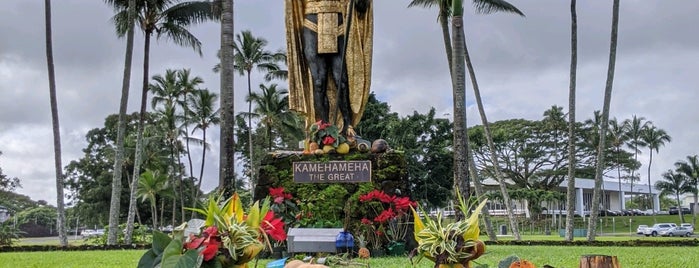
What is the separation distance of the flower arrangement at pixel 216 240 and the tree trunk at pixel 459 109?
10615 millimetres

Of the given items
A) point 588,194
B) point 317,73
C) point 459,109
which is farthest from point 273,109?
point 588,194

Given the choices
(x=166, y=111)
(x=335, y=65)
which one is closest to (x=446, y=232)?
(x=335, y=65)

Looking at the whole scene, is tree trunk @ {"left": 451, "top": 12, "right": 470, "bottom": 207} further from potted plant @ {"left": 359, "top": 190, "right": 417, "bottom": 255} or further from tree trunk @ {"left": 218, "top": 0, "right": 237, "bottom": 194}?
potted plant @ {"left": 359, "top": 190, "right": 417, "bottom": 255}

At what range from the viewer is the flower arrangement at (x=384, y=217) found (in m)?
7.23

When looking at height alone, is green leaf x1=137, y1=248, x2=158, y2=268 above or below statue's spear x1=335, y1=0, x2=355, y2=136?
below

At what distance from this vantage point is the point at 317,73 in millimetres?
8414

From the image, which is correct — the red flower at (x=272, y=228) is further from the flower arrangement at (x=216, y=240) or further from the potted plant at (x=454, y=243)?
the potted plant at (x=454, y=243)

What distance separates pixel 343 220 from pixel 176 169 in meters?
31.4

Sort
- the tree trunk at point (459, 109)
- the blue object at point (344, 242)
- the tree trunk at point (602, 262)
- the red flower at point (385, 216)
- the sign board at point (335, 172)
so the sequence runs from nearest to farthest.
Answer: the tree trunk at point (602, 262) < the blue object at point (344, 242) < the red flower at point (385, 216) < the sign board at point (335, 172) < the tree trunk at point (459, 109)

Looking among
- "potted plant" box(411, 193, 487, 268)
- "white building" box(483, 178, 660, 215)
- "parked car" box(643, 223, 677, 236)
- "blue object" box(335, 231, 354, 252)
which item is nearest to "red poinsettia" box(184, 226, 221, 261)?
"potted plant" box(411, 193, 487, 268)

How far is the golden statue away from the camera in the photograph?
8227 mm

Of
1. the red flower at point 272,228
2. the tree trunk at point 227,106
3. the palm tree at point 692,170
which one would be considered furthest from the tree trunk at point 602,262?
the palm tree at point 692,170

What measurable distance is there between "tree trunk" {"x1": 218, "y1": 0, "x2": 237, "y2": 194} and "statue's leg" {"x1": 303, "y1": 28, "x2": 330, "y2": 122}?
304cm

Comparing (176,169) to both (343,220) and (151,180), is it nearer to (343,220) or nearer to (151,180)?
(151,180)
